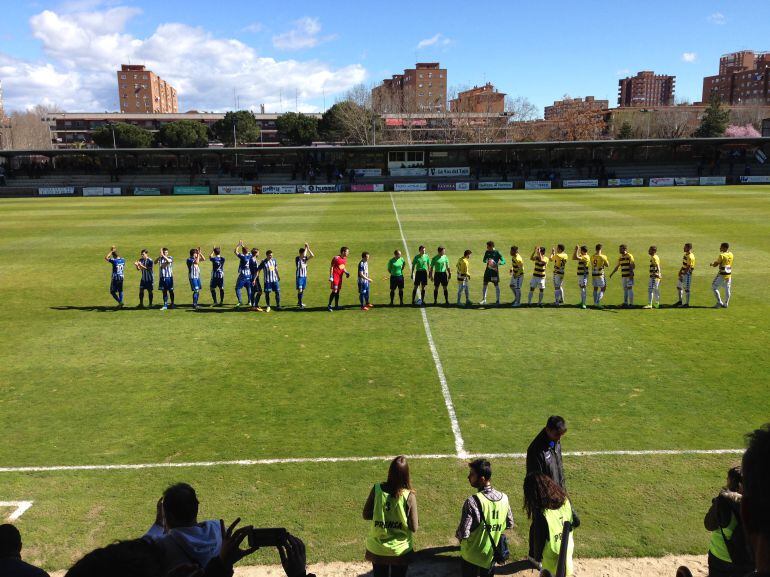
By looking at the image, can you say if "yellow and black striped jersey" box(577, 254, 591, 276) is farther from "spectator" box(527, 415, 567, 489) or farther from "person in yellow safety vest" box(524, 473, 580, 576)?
"person in yellow safety vest" box(524, 473, 580, 576)

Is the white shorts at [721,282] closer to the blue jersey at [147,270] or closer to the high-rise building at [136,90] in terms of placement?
the blue jersey at [147,270]

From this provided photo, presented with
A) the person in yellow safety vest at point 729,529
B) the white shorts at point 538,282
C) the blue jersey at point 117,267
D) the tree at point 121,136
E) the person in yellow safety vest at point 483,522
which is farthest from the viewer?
the tree at point 121,136

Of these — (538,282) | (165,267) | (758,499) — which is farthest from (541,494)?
(165,267)

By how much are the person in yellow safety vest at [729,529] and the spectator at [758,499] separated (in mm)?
3351

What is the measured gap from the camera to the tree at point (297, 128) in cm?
9888

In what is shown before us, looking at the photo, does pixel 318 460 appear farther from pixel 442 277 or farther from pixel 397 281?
pixel 442 277

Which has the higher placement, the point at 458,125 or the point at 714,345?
the point at 458,125

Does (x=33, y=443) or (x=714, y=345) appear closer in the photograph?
(x=33, y=443)

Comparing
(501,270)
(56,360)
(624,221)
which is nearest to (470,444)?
(56,360)

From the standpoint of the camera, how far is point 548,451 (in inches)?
233

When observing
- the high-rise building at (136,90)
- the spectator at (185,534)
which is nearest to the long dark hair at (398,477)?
the spectator at (185,534)

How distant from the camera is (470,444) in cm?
891

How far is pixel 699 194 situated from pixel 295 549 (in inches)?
1977

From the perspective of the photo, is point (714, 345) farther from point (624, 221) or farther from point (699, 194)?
point (699, 194)
